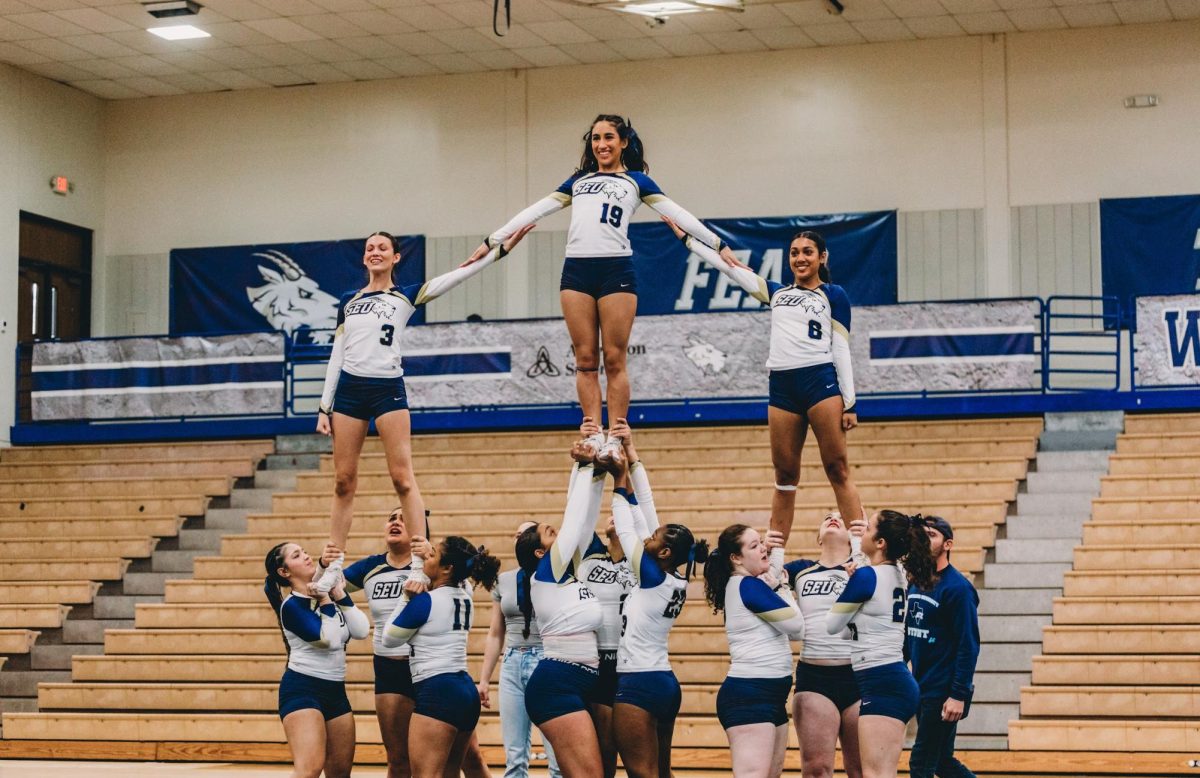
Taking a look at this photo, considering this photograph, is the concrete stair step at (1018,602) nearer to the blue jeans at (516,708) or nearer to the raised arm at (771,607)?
the blue jeans at (516,708)

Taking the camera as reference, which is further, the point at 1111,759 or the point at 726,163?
the point at 726,163

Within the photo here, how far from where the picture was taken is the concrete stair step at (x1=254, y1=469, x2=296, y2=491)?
60.5 feet

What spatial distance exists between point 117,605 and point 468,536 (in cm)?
387

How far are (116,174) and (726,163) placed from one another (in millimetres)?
9069

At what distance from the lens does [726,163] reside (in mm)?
20781

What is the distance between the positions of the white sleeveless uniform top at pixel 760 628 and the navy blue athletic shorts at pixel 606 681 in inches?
28.2

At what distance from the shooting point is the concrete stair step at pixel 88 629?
16125mm

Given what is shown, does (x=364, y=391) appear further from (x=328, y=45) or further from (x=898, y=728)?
(x=328, y=45)

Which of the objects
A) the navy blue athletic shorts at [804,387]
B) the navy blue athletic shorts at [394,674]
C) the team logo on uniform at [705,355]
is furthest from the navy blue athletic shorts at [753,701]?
the team logo on uniform at [705,355]

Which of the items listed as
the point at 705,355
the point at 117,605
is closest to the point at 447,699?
the point at 117,605

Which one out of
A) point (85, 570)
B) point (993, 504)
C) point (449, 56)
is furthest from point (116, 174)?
point (993, 504)

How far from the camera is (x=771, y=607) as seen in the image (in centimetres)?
773

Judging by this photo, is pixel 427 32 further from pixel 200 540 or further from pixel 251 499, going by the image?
pixel 200 540

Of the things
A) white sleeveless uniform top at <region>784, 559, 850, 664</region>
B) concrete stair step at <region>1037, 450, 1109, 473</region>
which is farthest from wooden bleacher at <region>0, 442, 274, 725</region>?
white sleeveless uniform top at <region>784, 559, 850, 664</region>
